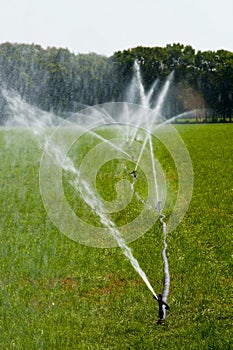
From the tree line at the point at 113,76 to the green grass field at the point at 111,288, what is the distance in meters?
51.9

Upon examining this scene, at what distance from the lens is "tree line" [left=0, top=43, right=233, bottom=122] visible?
6269 cm

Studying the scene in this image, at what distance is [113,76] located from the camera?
68125 millimetres

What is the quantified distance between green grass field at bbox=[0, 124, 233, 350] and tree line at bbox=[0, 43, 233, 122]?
51.9 m

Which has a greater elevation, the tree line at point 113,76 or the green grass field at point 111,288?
the tree line at point 113,76

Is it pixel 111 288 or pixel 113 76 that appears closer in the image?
pixel 111 288

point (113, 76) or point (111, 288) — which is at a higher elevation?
point (113, 76)

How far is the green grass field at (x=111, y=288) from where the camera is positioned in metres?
5.91

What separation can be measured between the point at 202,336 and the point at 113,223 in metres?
5.88

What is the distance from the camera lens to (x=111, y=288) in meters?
7.52

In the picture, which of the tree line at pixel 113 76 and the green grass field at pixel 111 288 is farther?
the tree line at pixel 113 76

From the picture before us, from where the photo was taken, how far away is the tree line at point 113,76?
62.7 meters

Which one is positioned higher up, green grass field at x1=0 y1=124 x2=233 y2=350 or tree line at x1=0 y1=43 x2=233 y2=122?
tree line at x1=0 y1=43 x2=233 y2=122

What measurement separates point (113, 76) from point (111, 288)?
205ft

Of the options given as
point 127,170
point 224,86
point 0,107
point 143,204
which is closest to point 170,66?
point 224,86
